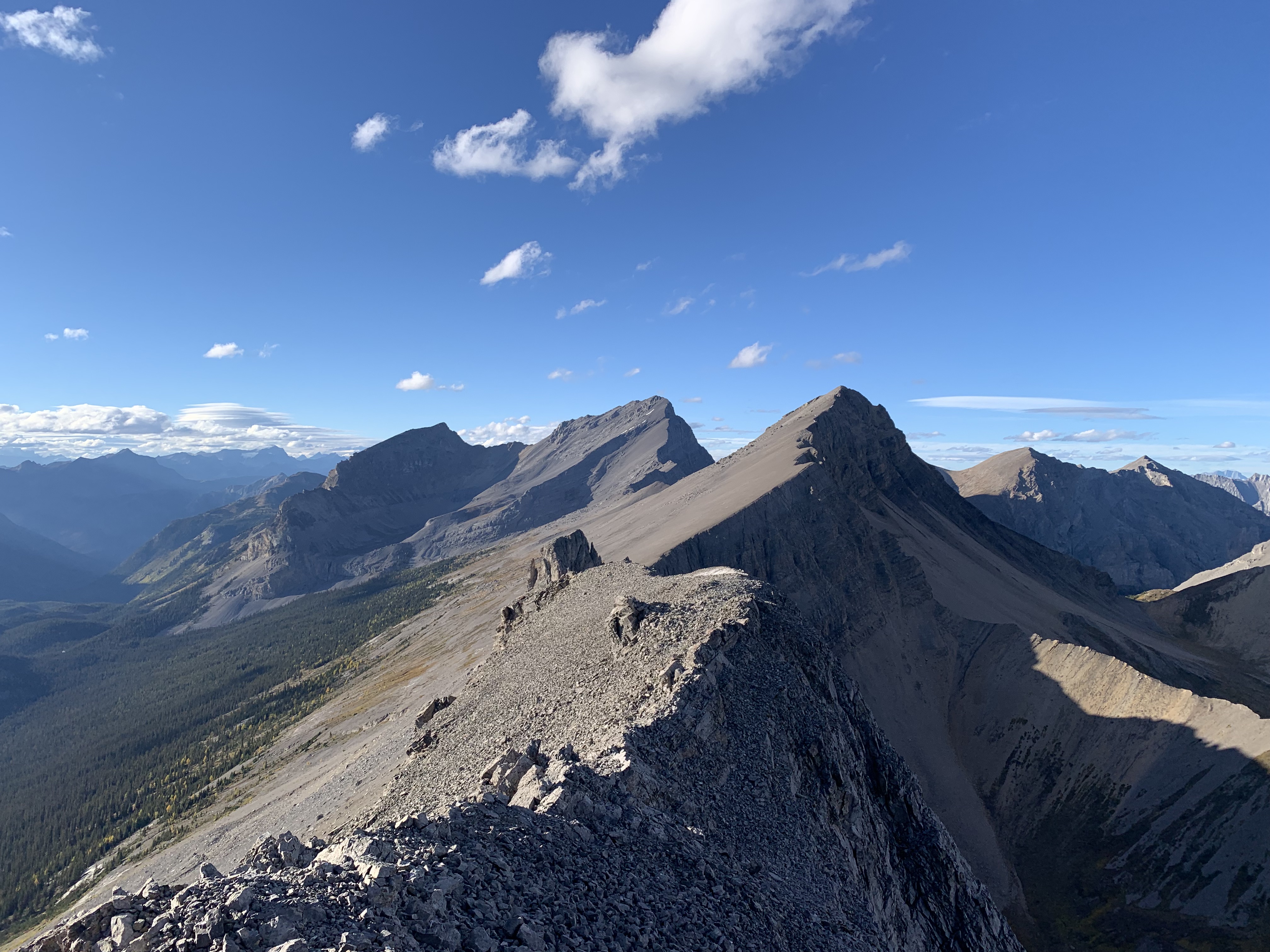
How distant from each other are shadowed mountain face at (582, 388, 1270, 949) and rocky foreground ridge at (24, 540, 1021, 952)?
49506 mm

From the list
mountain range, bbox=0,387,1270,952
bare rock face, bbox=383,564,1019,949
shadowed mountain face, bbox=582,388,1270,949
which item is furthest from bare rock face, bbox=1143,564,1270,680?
bare rock face, bbox=383,564,1019,949

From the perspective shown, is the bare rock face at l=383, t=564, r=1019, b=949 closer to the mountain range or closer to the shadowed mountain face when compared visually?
the mountain range

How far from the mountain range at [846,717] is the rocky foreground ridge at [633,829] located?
0.92 ft

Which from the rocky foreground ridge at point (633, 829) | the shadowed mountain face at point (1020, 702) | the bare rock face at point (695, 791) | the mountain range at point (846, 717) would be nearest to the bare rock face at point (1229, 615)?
the mountain range at point (846, 717)

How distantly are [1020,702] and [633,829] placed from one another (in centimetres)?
10085

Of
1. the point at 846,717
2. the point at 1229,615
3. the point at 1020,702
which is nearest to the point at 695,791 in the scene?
the point at 846,717

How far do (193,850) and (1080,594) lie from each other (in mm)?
209227

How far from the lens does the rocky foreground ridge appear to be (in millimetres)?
16703

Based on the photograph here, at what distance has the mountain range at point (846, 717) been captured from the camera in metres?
34.8

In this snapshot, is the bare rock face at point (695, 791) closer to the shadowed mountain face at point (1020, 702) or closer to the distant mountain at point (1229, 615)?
the shadowed mountain face at point (1020, 702)

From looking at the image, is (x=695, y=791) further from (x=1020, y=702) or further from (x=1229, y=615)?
(x=1229, y=615)

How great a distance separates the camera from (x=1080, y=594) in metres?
173

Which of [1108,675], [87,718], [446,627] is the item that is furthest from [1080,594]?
[87,718]

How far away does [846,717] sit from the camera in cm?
4516
